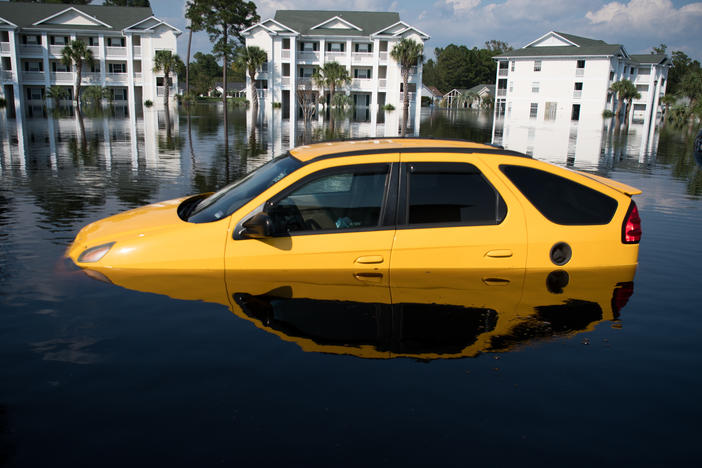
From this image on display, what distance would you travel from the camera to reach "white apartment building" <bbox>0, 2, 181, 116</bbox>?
197 feet

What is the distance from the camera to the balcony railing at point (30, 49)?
59.9m

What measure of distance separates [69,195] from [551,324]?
9873mm

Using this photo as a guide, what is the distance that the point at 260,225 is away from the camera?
5113 millimetres

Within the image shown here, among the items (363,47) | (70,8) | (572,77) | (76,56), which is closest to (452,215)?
(76,56)

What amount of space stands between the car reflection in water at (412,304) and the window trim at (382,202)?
49cm

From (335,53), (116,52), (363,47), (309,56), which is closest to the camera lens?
(116,52)

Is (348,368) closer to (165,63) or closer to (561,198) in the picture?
(561,198)

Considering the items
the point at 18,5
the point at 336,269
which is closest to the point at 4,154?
the point at 336,269

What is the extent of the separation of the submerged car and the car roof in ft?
0.10

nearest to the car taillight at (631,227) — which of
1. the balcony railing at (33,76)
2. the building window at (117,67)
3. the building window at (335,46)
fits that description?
the building window at (335,46)

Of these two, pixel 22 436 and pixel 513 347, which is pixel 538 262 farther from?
pixel 22 436

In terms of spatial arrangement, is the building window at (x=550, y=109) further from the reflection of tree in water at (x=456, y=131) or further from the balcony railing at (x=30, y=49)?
the balcony railing at (x=30, y=49)

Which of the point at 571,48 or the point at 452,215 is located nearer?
the point at 452,215

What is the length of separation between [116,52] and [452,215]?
217 feet
